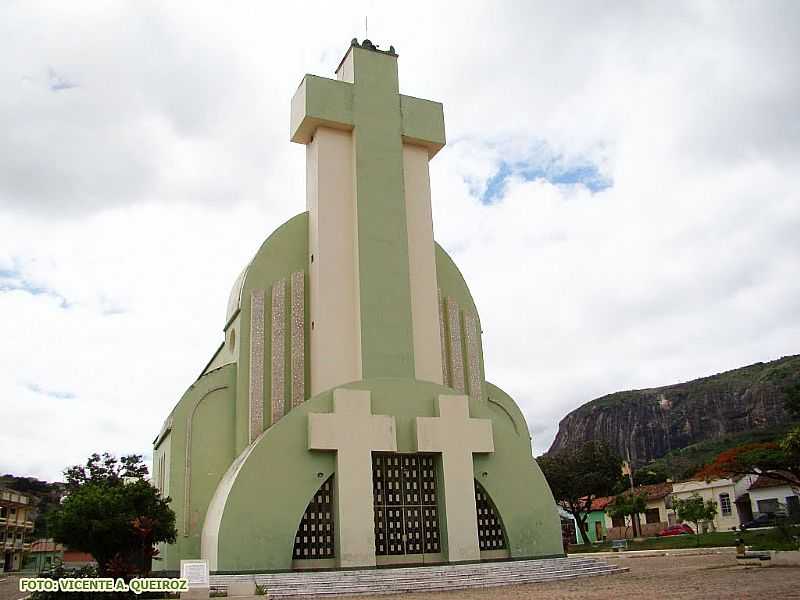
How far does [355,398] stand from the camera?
19688mm

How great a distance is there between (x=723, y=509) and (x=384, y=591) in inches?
1442

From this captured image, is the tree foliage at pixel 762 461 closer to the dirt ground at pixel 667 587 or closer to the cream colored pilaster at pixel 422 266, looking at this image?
the dirt ground at pixel 667 587

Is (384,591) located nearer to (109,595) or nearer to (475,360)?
(109,595)

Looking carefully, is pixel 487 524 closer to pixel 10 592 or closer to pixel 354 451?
pixel 354 451

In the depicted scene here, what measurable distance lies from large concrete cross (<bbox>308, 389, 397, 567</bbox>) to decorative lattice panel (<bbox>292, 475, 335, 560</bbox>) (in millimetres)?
451

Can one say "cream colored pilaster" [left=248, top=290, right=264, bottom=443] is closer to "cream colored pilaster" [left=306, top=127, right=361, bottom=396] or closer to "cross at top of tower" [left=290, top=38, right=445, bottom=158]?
"cream colored pilaster" [left=306, top=127, right=361, bottom=396]

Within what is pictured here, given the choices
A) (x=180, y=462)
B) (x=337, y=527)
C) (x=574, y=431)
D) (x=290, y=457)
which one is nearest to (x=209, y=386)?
(x=180, y=462)

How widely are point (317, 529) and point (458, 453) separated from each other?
13.6 feet

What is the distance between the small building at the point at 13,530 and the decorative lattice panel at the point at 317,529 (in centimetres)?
3892

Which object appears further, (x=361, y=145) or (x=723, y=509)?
(x=723, y=509)

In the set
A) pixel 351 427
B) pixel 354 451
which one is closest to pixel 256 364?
pixel 351 427

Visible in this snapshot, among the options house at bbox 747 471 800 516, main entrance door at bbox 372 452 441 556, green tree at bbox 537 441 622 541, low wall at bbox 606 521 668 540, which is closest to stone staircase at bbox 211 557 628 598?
main entrance door at bbox 372 452 441 556

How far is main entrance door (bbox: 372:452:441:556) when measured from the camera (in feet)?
63.9

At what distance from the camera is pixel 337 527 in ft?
61.2
